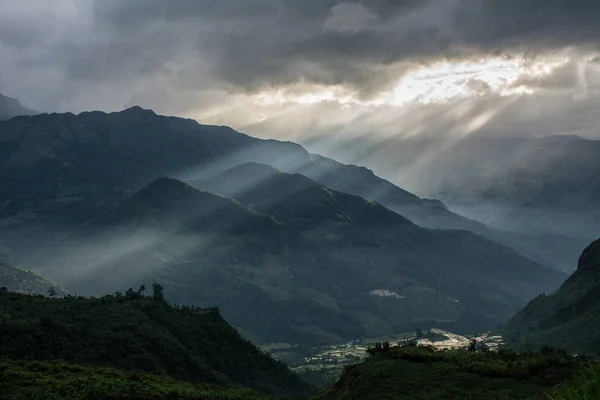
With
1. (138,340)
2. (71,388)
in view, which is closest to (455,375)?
(71,388)

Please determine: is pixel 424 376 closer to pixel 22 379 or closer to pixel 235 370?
pixel 22 379

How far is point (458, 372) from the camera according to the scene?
55125 millimetres

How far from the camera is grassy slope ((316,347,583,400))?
168 ft

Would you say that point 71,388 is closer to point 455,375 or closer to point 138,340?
point 455,375

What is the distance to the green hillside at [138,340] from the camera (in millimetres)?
111812

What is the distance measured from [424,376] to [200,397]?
2510cm

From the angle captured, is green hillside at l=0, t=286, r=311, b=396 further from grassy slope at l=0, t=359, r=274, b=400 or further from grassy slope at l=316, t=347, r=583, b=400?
grassy slope at l=316, t=347, r=583, b=400

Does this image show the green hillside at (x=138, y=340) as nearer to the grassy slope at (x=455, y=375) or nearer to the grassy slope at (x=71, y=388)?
the grassy slope at (x=71, y=388)

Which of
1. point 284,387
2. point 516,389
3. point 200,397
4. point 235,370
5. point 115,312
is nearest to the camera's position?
point 516,389

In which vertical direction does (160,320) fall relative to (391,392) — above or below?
above

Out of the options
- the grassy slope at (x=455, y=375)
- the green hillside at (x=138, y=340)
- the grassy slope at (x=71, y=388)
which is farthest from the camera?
the green hillside at (x=138, y=340)

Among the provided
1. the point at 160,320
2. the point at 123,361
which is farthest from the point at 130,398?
the point at 160,320

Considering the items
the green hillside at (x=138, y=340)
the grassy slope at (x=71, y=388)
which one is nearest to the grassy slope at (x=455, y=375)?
the grassy slope at (x=71, y=388)

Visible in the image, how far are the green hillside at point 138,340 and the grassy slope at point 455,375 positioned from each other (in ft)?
218
